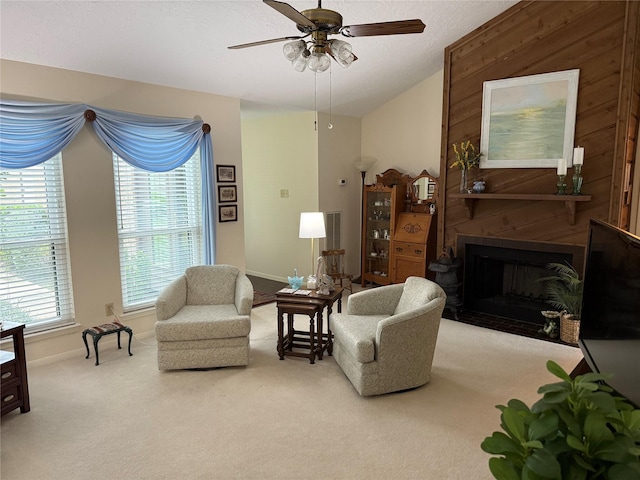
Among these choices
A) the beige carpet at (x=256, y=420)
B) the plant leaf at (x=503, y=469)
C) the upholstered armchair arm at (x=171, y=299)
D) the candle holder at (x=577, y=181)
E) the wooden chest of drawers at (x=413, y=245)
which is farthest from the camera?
the wooden chest of drawers at (x=413, y=245)

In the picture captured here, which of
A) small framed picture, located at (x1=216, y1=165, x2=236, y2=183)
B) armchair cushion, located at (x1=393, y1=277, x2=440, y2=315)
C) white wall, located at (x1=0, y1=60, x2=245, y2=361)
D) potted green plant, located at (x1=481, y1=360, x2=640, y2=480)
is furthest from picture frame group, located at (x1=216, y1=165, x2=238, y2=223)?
potted green plant, located at (x1=481, y1=360, x2=640, y2=480)

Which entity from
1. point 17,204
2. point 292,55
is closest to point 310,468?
point 292,55

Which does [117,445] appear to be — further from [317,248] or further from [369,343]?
[317,248]

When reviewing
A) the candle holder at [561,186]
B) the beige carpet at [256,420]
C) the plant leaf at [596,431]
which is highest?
the candle holder at [561,186]

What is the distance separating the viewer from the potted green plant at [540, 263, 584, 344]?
4086 millimetres

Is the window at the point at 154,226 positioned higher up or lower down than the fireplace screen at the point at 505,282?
higher up

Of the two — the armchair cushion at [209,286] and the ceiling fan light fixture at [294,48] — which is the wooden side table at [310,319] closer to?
the armchair cushion at [209,286]

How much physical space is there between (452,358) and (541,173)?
2.16 m

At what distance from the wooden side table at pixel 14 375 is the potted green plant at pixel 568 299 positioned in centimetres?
458

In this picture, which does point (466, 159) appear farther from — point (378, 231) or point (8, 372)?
point (8, 372)

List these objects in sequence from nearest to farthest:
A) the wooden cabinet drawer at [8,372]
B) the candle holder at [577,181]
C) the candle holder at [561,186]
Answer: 1. the wooden cabinet drawer at [8,372]
2. the candle holder at [577,181]
3. the candle holder at [561,186]

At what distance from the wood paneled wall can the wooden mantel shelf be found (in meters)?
0.07

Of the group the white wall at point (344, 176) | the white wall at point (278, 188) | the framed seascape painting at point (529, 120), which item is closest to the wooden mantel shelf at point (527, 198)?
the framed seascape painting at point (529, 120)

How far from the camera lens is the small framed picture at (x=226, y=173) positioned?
490 cm
